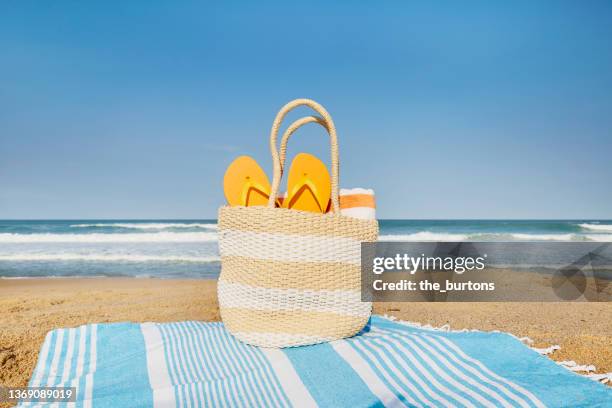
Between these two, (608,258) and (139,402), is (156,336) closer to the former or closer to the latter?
(139,402)

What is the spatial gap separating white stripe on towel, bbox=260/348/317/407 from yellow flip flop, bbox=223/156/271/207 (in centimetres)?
85

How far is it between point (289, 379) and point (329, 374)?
0.18 metres

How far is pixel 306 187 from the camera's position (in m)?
2.74

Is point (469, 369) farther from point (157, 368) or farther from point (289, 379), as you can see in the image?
point (157, 368)

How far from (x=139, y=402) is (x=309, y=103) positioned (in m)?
1.66

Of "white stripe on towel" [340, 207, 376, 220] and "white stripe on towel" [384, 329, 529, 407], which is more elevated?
"white stripe on towel" [340, 207, 376, 220]

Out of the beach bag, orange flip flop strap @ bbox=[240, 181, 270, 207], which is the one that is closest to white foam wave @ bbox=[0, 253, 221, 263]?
orange flip flop strap @ bbox=[240, 181, 270, 207]

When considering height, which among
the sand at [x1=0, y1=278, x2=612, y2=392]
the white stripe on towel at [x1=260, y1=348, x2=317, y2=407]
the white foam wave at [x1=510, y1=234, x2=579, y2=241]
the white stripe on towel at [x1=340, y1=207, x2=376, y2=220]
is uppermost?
the white stripe on towel at [x1=340, y1=207, x2=376, y2=220]

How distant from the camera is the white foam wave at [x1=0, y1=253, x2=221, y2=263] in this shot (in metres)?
14.3

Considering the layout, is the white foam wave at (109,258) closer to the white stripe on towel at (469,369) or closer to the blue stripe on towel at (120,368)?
the blue stripe on towel at (120,368)

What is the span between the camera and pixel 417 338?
7.69 ft

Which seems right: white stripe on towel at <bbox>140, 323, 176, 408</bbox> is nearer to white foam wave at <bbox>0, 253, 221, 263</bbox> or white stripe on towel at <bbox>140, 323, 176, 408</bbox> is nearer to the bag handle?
the bag handle

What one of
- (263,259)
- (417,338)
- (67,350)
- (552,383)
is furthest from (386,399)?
(67,350)

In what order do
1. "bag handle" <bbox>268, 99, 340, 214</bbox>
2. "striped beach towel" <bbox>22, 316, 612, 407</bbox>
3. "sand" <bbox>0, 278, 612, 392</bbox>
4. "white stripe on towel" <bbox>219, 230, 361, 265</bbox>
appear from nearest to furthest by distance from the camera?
"striped beach towel" <bbox>22, 316, 612, 407</bbox>
"white stripe on towel" <bbox>219, 230, 361, 265</bbox>
"bag handle" <bbox>268, 99, 340, 214</bbox>
"sand" <bbox>0, 278, 612, 392</bbox>
